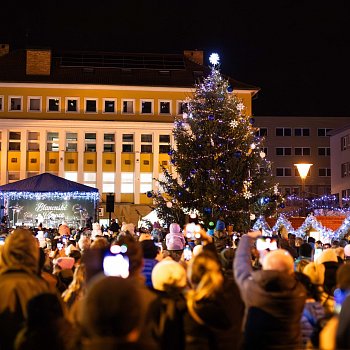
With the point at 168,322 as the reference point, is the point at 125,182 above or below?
above

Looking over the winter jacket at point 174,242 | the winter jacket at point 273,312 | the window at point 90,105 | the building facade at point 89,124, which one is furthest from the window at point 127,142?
the winter jacket at point 273,312

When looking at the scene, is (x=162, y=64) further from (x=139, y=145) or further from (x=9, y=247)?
(x=9, y=247)

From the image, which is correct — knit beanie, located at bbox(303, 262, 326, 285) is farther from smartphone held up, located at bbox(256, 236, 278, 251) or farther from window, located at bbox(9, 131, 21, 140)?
window, located at bbox(9, 131, 21, 140)

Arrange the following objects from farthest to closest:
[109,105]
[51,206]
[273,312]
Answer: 1. [109,105]
2. [51,206]
3. [273,312]

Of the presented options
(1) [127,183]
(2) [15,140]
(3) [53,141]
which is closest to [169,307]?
(1) [127,183]

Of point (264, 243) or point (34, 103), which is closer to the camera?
point (264, 243)

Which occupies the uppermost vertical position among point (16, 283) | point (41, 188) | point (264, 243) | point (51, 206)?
point (41, 188)

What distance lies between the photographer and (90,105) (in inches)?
2657

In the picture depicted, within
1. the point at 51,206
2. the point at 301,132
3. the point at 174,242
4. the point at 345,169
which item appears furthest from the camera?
the point at 301,132

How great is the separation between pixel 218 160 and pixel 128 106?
126ft

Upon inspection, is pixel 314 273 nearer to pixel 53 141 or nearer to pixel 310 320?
pixel 310 320

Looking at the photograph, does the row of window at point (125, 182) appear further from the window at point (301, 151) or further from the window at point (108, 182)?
the window at point (301, 151)

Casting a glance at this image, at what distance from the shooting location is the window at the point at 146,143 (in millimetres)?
67938

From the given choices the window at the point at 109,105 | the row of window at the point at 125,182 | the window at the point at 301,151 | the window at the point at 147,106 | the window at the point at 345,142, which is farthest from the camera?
the window at the point at 301,151
